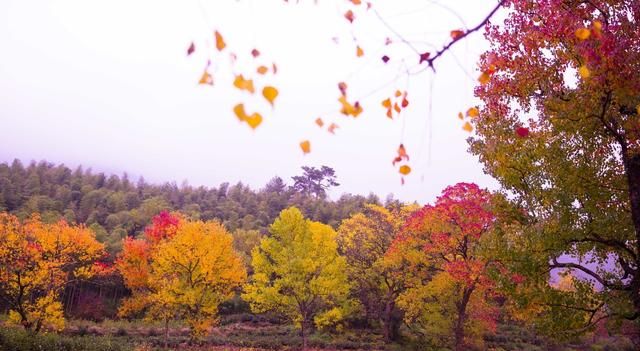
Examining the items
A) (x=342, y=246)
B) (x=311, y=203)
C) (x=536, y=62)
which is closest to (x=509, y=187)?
(x=536, y=62)

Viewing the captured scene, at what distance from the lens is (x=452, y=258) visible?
19750mm

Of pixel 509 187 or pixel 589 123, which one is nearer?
pixel 589 123

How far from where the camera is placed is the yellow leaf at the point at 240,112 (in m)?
2.41

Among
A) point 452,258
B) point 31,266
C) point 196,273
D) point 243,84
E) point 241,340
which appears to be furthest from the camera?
point 241,340

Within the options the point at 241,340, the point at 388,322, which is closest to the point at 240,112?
the point at 241,340

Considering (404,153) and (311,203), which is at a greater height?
(311,203)

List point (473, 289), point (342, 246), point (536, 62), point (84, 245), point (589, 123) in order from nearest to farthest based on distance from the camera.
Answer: point (589, 123)
point (536, 62)
point (473, 289)
point (84, 245)
point (342, 246)

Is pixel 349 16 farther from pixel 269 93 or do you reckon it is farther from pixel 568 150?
pixel 568 150

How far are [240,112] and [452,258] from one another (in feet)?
62.8

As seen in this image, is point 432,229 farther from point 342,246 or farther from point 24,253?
point 24,253

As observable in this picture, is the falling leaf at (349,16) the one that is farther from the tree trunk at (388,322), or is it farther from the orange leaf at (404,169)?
the tree trunk at (388,322)

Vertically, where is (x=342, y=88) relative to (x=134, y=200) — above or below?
below

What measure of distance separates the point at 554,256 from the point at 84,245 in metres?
25.5

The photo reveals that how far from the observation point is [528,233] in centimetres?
807
